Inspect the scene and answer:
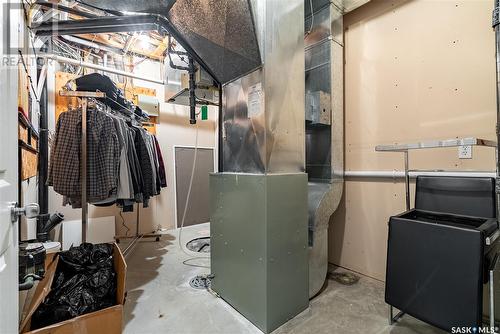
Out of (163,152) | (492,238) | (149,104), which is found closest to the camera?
(492,238)

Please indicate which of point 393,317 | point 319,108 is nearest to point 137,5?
point 319,108

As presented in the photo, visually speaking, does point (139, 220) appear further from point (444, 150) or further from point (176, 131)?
point (444, 150)

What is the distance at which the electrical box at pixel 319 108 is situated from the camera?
6.86 ft

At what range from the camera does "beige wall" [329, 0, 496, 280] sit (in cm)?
164

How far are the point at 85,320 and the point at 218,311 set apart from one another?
811 mm

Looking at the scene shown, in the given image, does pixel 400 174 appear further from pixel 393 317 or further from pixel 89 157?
pixel 89 157

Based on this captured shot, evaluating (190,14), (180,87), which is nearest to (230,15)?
(190,14)

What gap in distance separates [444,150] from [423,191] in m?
0.37

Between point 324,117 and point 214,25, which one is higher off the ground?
point 214,25

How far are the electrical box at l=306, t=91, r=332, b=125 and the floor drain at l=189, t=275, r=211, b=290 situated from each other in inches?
65.5

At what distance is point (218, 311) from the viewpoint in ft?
5.65

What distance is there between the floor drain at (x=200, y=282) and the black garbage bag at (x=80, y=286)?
0.70 m

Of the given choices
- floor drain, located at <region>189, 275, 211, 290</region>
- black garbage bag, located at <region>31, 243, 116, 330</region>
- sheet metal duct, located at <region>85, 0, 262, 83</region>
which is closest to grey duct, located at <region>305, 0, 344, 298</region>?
sheet metal duct, located at <region>85, 0, 262, 83</region>

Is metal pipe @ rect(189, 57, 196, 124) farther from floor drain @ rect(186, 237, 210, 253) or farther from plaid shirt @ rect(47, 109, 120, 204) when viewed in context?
floor drain @ rect(186, 237, 210, 253)
